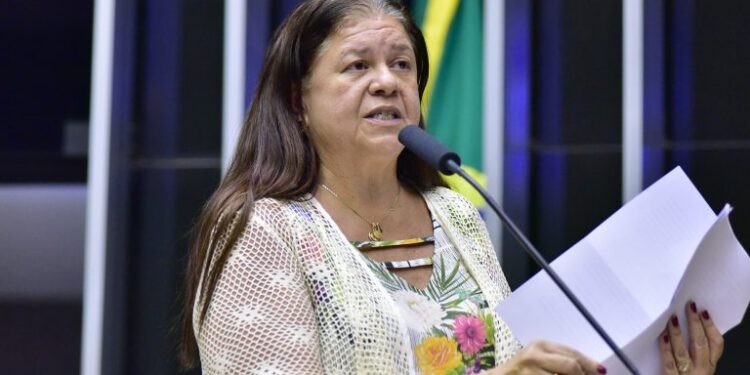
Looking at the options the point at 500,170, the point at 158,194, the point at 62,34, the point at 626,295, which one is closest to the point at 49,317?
the point at 158,194

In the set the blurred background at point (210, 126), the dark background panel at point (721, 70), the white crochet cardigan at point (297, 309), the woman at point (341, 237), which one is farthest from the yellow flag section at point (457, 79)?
the white crochet cardigan at point (297, 309)

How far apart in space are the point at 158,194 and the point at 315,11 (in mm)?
3322

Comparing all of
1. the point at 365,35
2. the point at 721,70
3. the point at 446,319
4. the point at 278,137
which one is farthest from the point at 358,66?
the point at 721,70

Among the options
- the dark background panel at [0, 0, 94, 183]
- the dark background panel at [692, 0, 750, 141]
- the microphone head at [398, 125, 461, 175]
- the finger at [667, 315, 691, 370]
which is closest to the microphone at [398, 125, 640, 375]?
the microphone head at [398, 125, 461, 175]

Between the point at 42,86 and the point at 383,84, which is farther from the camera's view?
the point at 42,86

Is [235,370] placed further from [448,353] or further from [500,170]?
[500,170]

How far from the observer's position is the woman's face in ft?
7.72

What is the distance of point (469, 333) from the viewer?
89.5 inches

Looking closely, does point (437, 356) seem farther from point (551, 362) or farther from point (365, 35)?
point (365, 35)

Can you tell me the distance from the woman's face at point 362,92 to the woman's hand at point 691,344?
632 millimetres

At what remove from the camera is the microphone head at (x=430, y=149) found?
6.50 ft

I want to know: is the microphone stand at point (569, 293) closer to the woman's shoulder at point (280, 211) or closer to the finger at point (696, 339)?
the finger at point (696, 339)

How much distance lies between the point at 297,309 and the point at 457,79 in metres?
3.32

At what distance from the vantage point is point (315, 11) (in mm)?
2439
